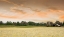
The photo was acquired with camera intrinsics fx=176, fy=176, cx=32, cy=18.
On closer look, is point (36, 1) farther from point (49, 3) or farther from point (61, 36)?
point (61, 36)

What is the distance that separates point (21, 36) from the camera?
16.8 feet

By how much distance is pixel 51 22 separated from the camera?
6508 mm

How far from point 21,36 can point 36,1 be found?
1699 millimetres

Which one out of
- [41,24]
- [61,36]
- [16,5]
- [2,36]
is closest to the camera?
[2,36]

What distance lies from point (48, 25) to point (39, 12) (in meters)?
0.59

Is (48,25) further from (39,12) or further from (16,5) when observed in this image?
(16,5)

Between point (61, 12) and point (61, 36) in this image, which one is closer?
point (61, 36)

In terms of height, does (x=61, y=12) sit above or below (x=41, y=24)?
above

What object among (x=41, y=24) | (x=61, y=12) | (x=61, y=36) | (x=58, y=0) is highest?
(x=58, y=0)

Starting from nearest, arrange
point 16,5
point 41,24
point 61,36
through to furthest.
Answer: point 61,36 → point 16,5 → point 41,24

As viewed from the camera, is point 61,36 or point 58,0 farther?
point 58,0

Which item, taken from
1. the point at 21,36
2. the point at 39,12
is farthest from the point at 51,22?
the point at 21,36

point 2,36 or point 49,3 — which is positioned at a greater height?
point 49,3

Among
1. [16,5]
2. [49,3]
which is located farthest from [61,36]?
[16,5]
